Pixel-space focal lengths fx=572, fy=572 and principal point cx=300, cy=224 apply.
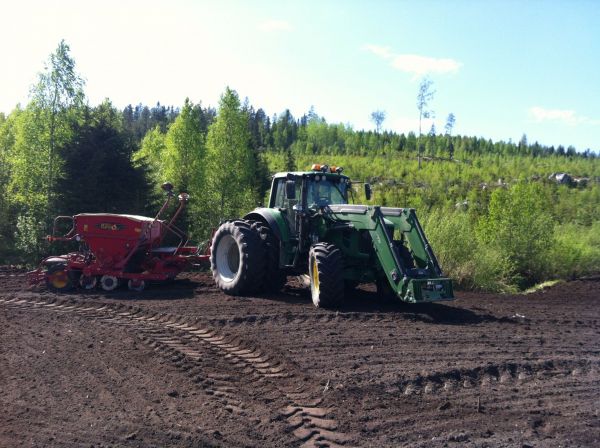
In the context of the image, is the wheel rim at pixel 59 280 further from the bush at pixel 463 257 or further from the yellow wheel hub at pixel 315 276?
the bush at pixel 463 257

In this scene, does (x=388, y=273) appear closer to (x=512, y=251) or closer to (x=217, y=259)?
(x=217, y=259)

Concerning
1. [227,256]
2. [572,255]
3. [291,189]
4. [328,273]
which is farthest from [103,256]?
→ [572,255]

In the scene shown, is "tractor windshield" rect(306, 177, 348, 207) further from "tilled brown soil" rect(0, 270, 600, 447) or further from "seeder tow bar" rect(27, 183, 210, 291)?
"seeder tow bar" rect(27, 183, 210, 291)

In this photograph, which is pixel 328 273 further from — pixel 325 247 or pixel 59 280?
pixel 59 280

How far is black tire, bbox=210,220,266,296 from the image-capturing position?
1105cm

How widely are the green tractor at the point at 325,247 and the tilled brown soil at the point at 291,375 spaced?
559 mm

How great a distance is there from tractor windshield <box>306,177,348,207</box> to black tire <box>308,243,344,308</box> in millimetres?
1462

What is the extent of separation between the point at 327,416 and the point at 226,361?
2.04 metres

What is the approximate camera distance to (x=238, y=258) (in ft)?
39.4

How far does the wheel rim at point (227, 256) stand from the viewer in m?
12.0

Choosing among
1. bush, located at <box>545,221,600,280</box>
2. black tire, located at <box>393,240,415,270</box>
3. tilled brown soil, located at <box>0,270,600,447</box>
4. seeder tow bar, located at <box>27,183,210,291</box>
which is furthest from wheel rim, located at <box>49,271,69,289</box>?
bush, located at <box>545,221,600,280</box>

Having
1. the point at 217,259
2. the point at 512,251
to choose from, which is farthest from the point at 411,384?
the point at 512,251

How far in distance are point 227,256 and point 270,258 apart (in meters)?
1.30

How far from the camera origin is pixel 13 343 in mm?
7688
